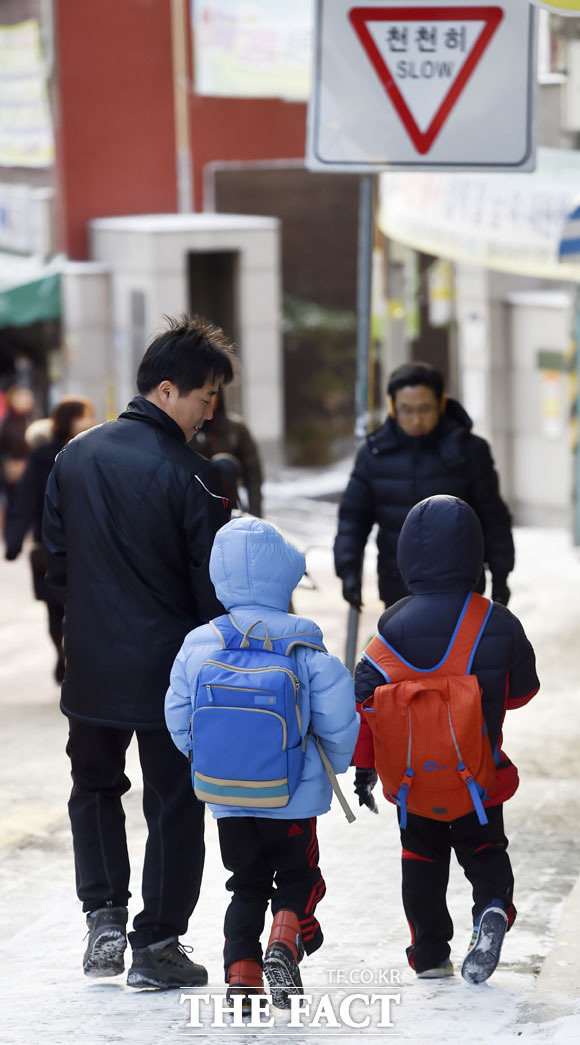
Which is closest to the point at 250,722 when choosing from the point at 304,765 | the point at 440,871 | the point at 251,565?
the point at 304,765

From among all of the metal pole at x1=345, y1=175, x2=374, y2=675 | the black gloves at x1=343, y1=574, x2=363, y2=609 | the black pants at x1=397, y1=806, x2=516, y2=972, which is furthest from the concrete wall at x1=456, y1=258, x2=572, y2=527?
the black pants at x1=397, y1=806, x2=516, y2=972

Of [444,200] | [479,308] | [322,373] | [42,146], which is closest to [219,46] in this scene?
[42,146]

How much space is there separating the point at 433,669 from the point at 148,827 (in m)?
0.92

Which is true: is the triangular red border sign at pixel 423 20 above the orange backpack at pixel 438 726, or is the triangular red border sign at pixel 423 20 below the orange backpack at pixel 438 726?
above

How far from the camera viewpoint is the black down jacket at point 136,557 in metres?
4.34

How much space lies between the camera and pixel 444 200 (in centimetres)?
1233

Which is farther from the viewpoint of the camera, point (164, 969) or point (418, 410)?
point (418, 410)

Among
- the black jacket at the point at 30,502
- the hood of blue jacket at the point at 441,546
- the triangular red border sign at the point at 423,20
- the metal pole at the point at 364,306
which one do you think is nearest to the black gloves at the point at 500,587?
the metal pole at the point at 364,306

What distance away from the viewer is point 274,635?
4078 mm

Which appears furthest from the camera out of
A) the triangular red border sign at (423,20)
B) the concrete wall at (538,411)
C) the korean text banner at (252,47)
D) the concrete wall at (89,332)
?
the korean text banner at (252,47)

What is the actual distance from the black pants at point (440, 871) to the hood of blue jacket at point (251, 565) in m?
0.79

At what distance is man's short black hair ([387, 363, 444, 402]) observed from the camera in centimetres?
623

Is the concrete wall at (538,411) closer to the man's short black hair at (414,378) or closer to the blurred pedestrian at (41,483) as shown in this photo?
the blurred pedestrian at (41,483)

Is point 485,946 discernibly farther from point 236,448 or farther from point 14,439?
point 14,439
